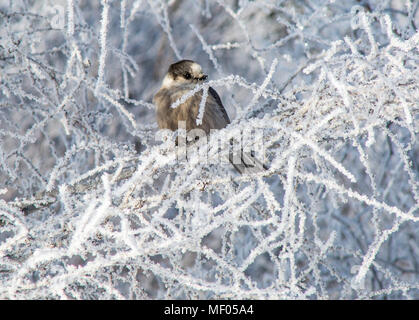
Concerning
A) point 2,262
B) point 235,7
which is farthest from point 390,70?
point 235,7

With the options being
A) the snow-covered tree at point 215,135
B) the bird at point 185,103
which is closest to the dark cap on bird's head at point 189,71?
the bird at point 185,103

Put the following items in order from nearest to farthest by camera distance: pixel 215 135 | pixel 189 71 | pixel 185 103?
1. pixel 215 135
2. pixel 185 103
3. pixel 189 71

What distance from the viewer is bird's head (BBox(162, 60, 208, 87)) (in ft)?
15.0

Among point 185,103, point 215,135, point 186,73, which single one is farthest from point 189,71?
point 215,135

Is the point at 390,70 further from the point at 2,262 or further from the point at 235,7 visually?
the point at 235,7

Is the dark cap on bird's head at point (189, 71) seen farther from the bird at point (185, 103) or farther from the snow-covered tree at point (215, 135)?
the snow-covered tree at point (215, 135)

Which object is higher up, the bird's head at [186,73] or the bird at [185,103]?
the bird's head at [186,73]

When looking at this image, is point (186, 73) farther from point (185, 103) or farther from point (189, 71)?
point (185, 103)

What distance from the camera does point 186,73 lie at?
15.1 feet

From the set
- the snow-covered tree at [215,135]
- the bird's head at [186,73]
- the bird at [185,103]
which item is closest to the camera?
the snow-covered tree at [215,135]

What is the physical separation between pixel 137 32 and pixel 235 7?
4.04 feet

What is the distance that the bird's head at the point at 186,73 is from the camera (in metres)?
4.57

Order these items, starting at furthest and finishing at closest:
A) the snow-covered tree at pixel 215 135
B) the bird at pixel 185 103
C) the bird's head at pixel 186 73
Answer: the bird's head at pixel 186 73
the bird at pixel 185 103
the snow-covered tree at pixel 215 135

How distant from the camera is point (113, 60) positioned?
20.5 ft
